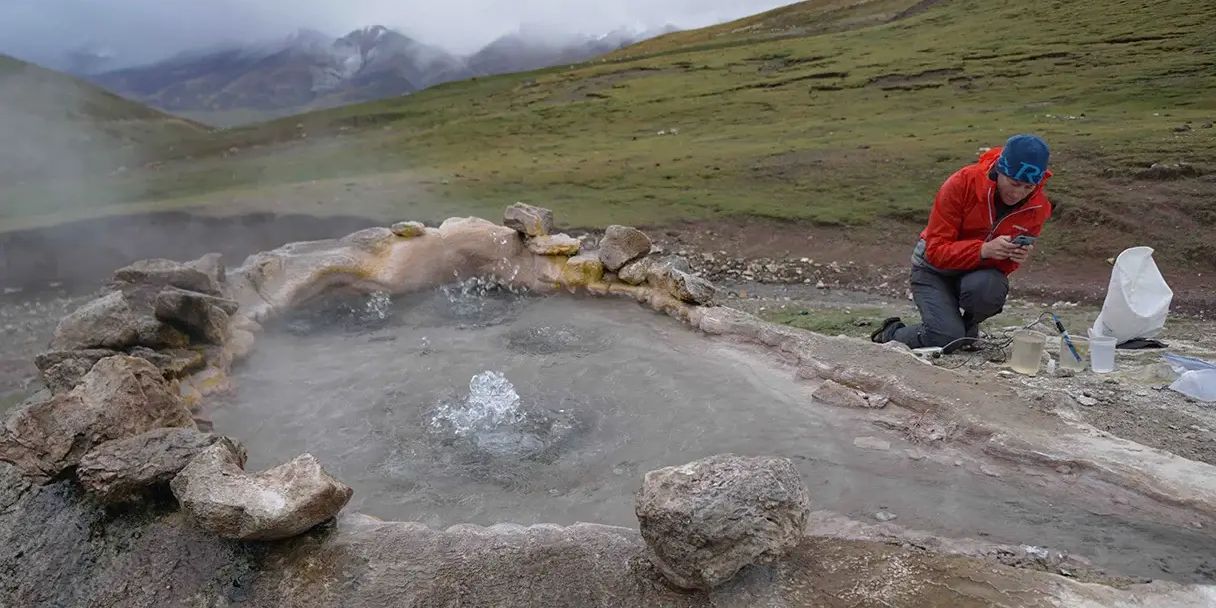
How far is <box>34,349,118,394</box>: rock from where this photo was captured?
3.84 m

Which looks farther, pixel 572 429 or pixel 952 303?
pixel 952 303

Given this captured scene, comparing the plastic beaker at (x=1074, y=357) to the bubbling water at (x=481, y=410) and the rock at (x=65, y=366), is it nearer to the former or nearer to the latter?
the bubbling water at (x=481, y=410)

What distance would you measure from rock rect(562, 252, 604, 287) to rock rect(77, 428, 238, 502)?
11.9ft

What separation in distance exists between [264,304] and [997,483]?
4.96 metres

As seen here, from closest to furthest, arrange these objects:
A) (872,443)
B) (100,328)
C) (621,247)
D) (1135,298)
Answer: (872,443) < (100,328) < (1135,298) < (621,247)

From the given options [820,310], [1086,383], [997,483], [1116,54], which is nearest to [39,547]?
[997,483]

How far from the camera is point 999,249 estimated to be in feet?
14.6

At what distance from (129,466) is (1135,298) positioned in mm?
5484

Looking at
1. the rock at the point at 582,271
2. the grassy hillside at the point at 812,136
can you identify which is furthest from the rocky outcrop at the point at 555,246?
the grassy hillside at the point at 812,136

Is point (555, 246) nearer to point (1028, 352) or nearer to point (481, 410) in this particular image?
point (481, 410)

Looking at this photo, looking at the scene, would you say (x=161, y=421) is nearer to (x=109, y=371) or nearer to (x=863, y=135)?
(x=109, y=371)

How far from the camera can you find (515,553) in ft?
8.55

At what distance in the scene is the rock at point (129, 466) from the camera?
2.88 meters

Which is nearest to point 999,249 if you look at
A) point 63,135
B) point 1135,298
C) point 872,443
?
point 1135,298
